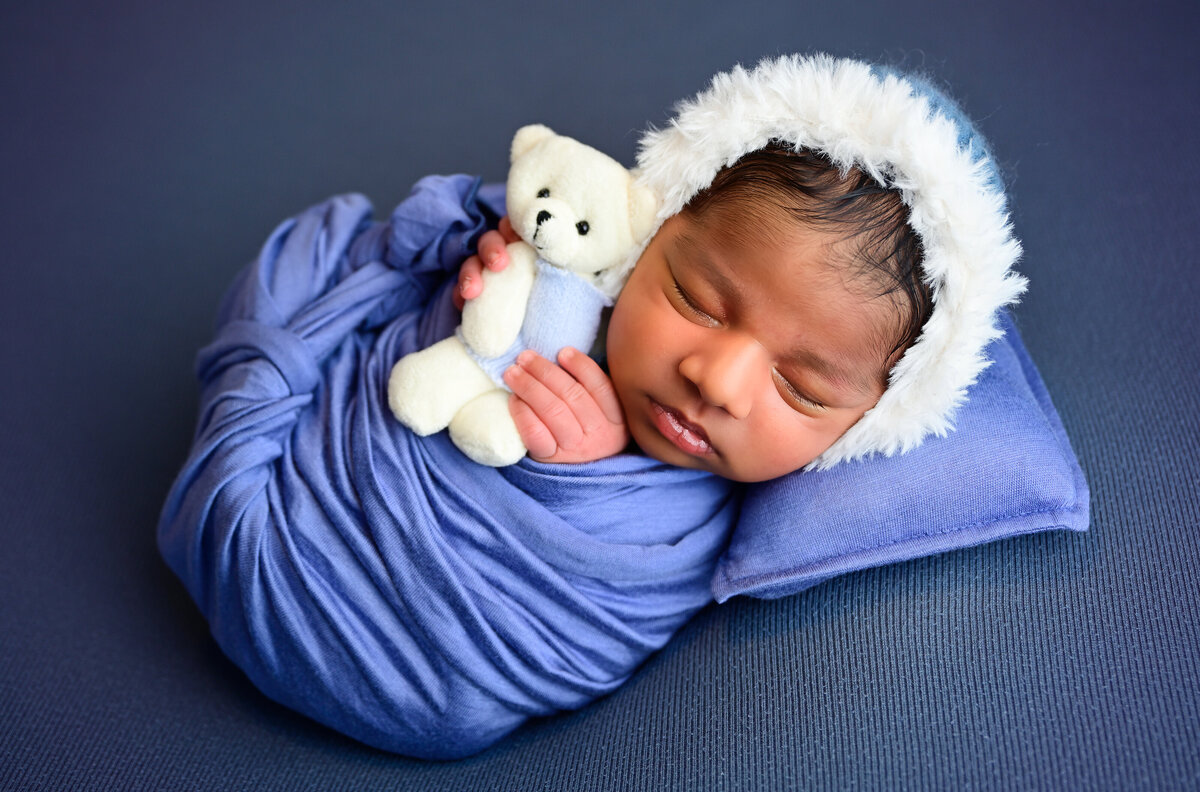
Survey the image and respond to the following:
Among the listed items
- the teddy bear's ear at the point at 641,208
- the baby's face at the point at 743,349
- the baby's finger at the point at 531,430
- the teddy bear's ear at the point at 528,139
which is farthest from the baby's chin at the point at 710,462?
the teddy bear's ear at the point at 528,139

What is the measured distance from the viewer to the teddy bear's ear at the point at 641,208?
0.96 meters

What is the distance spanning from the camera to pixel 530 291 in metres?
0.98

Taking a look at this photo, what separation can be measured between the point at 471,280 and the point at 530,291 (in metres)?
0.06

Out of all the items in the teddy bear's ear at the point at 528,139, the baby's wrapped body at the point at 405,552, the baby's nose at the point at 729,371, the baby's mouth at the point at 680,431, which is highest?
the teddy bear's ear at the point at 528,139

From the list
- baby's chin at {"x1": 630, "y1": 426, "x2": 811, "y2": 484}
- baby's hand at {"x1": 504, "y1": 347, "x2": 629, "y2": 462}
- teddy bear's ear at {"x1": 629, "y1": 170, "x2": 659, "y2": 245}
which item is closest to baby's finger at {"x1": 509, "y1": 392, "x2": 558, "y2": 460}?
baby's hand at {"x1": 504, "y1": 347, "x2": 629, "y2": 462}

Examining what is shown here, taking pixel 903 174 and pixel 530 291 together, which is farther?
pixel 530 291

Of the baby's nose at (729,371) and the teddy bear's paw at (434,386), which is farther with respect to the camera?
the teddy bear's paw at (434,386)

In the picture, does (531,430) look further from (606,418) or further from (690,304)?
(690,304)

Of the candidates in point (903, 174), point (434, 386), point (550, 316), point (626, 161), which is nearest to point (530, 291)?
point (550, 316)

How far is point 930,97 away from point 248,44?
1304mm

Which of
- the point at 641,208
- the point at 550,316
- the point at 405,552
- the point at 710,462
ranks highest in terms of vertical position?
the point at 641,208

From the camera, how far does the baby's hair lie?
0.85 meters

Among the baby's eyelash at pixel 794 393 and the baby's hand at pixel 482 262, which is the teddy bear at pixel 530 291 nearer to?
the baby's hand at pixel 482 262

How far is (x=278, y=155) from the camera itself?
1596mm
